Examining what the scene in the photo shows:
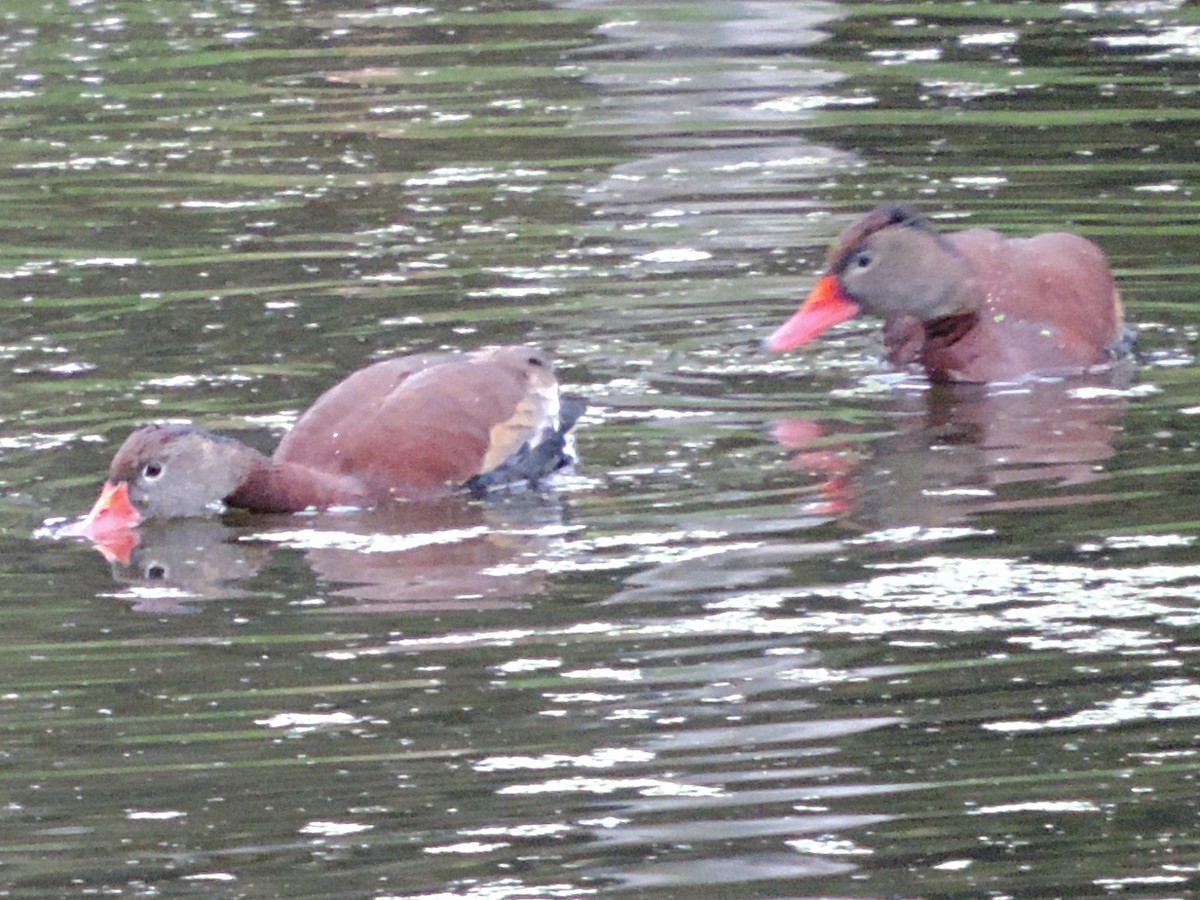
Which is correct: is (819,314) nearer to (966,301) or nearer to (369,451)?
(966,301)

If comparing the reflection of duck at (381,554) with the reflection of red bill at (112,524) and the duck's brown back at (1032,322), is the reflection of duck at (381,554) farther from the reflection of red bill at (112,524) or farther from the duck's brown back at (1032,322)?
the duck's brown back at (1032,322)

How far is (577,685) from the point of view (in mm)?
6875

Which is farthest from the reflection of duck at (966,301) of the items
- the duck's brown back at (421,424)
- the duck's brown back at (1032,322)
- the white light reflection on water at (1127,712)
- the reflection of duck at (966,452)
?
the white light reflection on water at (1127,712)

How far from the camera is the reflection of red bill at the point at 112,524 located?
860 centimetres

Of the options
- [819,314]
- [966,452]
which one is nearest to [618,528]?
[966,452]

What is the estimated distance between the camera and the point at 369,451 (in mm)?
8914

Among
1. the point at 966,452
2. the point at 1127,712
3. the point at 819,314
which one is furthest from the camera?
the point at 819,314

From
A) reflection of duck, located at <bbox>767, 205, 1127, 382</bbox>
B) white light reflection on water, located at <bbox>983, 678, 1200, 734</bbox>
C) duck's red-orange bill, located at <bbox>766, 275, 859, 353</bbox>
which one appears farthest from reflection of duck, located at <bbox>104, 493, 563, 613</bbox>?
reflection of duck, located at <bbox>767, 205, 1127, 382</bbox>

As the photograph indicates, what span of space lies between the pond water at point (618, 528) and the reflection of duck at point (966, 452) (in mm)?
28

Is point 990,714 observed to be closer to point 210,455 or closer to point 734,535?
point 734,535

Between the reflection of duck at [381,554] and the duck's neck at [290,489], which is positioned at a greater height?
the duck's neck at [290,489]

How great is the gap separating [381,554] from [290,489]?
2.07 feet

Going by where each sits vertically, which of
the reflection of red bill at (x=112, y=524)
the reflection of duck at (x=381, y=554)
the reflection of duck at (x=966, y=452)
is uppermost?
the reflection of red bill at (x=112, y=524)

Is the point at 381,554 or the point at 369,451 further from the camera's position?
the point at 369,451
